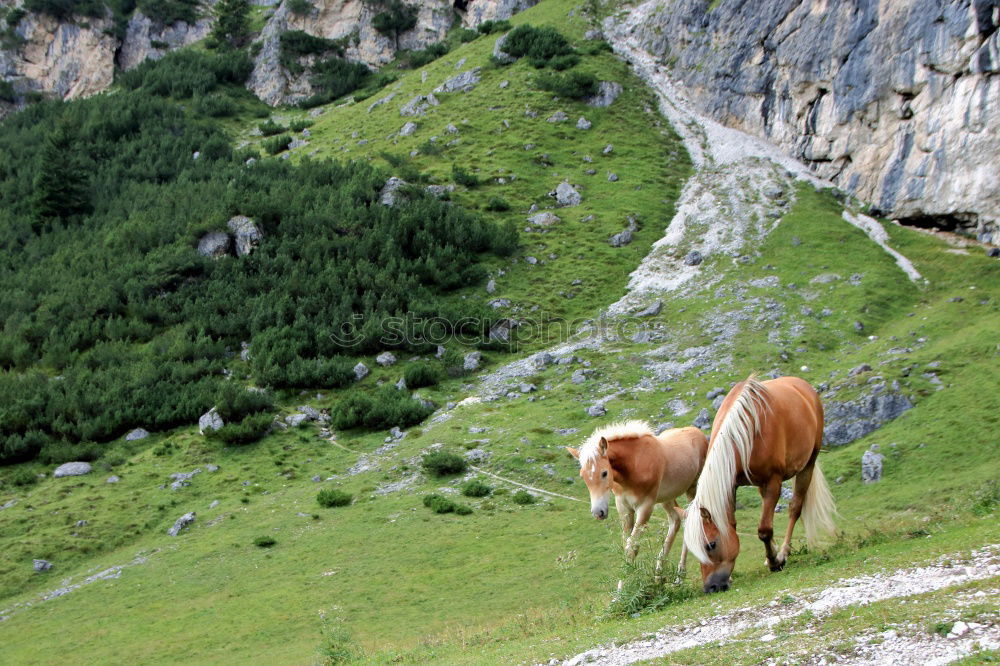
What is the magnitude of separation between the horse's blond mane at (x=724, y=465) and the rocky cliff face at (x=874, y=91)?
122 ft

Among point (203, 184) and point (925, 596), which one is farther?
point (203, 184)

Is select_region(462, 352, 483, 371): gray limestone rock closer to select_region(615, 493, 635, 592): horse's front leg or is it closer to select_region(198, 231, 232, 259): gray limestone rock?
select_region(198, 231, 232, 259): gray limestone rock

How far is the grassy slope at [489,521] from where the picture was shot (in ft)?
50.3

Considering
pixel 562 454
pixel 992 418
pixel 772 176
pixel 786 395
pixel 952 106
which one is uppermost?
pixel 952 106

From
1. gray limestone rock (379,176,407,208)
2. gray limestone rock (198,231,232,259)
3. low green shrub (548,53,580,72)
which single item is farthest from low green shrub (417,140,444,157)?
gray limestone rock (198,231,232,259)

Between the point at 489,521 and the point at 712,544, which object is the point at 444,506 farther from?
the point at 712,544

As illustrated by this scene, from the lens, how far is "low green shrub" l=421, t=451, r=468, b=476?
28391 millimetres

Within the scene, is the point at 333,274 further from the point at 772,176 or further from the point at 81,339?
the point at 772,176

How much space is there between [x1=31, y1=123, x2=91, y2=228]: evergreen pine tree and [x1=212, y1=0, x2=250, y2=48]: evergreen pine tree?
47.6 metres

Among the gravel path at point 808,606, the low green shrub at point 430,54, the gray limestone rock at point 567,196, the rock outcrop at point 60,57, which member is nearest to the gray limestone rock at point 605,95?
the gray limestone rock at point 567,196

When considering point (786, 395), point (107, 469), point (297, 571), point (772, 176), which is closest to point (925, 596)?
point (786, 395)

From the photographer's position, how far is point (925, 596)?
8680 millimetres

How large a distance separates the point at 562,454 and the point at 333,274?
72.3 ft

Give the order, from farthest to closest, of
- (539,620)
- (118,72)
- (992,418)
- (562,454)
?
(118,72) < (562,454) < (992,418) < (539,620)
